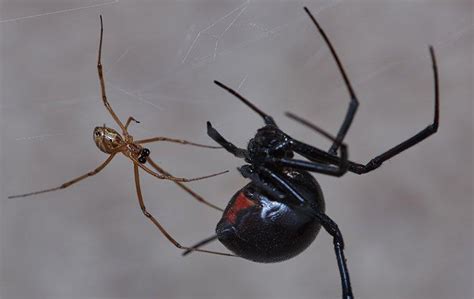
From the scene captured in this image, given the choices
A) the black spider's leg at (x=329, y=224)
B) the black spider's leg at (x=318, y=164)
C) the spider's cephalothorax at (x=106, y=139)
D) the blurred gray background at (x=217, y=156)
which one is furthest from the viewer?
the blurred gray background at (x=217, y=156)

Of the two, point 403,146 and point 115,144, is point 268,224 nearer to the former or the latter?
point 403,146

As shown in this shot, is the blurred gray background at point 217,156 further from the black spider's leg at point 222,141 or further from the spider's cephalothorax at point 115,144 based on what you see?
the black spider's leg at point 222,141

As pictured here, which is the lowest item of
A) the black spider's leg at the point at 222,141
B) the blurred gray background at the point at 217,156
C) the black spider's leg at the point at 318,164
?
the blurred gray background at the point at 217,156

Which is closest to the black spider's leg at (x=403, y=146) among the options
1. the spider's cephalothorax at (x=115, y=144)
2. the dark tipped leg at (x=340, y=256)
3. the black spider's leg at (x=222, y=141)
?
the dark tipped leg at (x=340, y=256)

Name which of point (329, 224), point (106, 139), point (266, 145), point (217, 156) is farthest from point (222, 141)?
point (217, 156)

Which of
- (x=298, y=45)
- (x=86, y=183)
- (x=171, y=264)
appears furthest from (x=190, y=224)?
(x=298, y=45)

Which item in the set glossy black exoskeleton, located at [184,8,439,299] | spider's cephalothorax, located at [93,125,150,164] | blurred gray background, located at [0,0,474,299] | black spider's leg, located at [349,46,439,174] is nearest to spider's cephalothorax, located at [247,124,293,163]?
glossy black exoskeleton, located at [184,8,439,299]

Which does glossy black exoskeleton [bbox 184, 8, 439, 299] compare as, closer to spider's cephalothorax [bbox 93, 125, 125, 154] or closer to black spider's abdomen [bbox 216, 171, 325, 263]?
black spider's abdomen [bbox 216, 171, 325, 263]

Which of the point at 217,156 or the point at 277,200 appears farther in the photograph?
the point at 217,156
